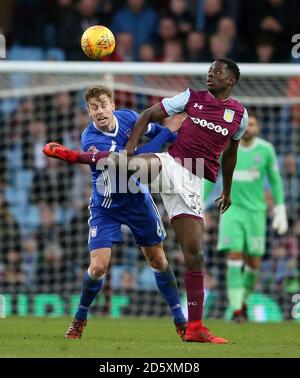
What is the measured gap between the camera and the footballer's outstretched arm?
8.27 meters

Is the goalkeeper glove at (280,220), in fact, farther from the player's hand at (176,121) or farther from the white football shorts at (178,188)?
the white football shorts at (178,188)

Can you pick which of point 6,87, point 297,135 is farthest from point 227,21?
point 6,87

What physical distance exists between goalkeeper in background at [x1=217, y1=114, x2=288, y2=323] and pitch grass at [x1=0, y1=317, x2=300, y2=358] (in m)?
0.80

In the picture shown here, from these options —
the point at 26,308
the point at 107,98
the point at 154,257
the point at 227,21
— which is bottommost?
the point at 26,308

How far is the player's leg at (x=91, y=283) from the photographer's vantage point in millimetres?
8461

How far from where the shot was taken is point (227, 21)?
14.7 meters

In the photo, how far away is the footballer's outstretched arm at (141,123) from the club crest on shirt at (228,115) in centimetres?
51

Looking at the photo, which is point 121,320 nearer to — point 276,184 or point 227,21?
point 276,184

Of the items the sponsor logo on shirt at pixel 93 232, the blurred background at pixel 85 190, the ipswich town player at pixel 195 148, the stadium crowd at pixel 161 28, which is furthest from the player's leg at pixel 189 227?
the stadium crowd at pixel 161 28

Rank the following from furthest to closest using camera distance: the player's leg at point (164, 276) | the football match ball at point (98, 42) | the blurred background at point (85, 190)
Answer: the blurred background at point (85, 190), the football match ball at point (98, 42), the player's leg at point (164, 276)

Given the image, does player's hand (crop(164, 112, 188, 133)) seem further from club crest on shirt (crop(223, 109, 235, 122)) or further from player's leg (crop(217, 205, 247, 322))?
player's leg (crop(217, 205, 247, 322))

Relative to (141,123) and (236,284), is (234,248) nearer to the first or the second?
(236,284)
